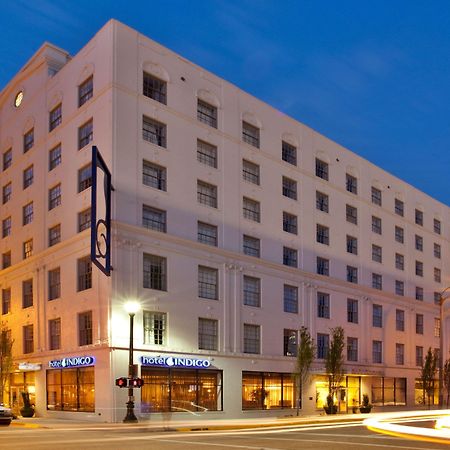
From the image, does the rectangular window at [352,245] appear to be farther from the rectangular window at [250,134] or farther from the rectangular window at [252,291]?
the rectangular window at [250,134]

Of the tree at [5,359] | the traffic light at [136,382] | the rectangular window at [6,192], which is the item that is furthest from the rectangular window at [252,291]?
the rectangular window at [6,192]

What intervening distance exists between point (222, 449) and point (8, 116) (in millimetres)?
43159

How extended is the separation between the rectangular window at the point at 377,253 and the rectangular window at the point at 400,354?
8577 mm

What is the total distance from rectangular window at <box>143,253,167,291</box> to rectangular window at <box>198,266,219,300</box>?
334 cm

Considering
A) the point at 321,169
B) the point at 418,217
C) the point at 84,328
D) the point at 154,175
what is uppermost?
the point at 321,169

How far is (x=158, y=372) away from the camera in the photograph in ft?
136

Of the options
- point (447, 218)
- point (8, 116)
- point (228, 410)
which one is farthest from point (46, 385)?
point (447, 218)

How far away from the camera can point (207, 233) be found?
152 feet

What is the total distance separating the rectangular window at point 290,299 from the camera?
5231cm

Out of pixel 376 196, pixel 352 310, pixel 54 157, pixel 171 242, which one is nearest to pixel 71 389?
pixel 171 242

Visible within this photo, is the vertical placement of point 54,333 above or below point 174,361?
above

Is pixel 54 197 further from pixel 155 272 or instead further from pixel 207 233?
pixel 207 233

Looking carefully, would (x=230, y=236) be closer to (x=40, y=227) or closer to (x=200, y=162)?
(x=200, y=162)

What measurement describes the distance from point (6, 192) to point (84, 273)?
1598 centimetres
